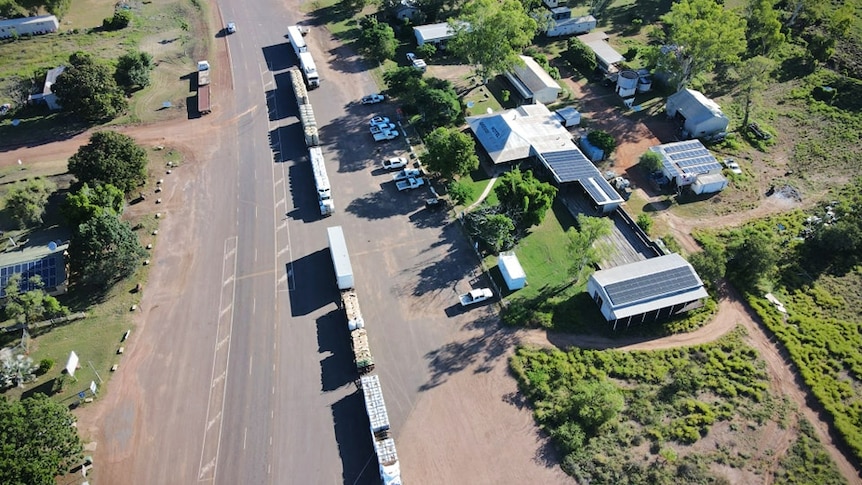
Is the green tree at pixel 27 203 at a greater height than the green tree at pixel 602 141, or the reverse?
the green tree at pixel 27 203

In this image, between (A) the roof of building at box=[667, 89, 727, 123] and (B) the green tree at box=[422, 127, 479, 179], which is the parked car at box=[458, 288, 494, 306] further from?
(A) the roof of building at box=[667, 89, 727, 123]

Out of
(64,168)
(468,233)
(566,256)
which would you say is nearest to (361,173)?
(468,233)

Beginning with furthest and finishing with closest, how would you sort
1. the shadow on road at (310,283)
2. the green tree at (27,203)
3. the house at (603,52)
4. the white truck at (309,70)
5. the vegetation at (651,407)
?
the house at (603,52) → the white truck at (309,70) → the green tree at (27,203) → the shadow on road at (310,283) → the vegetation at (651,407)

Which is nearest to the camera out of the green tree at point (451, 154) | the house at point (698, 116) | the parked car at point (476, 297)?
the parked car at point (476, 297)

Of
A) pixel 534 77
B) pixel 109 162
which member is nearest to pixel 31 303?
pixel 109 162

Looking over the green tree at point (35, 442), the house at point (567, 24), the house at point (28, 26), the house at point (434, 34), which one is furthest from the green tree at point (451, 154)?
the house at point (28, 26)

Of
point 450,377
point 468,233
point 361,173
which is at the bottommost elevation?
point 450,377

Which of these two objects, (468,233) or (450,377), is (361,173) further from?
(450,377)

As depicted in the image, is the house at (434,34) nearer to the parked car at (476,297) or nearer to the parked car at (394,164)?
the parked car at (394,164)
